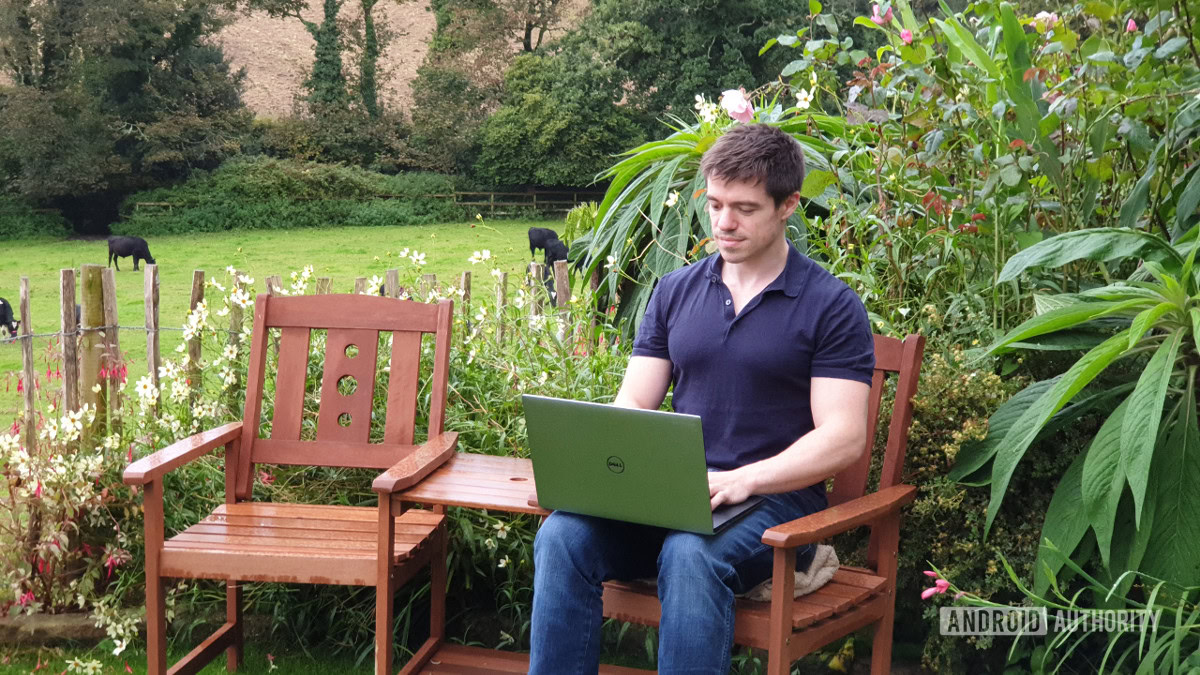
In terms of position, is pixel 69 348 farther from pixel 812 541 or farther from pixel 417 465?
pixel 812 541

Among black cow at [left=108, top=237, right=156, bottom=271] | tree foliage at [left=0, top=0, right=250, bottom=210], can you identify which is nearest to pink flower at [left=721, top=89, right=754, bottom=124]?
black cow at [left=108, top=237, right=156, bottom=271]

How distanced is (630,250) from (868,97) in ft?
3.66

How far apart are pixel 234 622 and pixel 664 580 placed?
1.48 m

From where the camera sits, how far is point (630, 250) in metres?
4.27

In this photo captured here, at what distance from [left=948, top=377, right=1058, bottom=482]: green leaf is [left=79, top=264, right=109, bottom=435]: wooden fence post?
106 inches

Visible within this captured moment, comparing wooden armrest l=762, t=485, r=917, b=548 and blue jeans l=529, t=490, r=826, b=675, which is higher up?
wooden armrest l=762, t=485, r=917, b=548

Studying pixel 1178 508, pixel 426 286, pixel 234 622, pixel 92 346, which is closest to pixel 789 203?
pixel 1178 508

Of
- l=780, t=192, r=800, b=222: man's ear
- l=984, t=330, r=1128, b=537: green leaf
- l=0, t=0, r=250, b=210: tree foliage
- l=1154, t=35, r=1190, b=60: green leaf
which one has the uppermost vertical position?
l=0, t=0, r=250, b=210: tree foliage

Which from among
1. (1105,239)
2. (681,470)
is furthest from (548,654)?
(1105,239)

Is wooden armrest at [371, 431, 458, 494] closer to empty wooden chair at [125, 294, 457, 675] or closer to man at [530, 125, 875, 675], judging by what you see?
empty wooden chair at [125, 294, 457, 675]

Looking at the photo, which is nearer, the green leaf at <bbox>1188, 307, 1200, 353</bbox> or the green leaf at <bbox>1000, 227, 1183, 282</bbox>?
the green leaf at <bbox>1188, 307, 1200, 353</bbox>

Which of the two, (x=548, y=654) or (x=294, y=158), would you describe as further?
(x=294, y=158)

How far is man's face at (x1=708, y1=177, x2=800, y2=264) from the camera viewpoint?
229cm

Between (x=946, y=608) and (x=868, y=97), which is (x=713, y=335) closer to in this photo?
(x=946, y=608)
